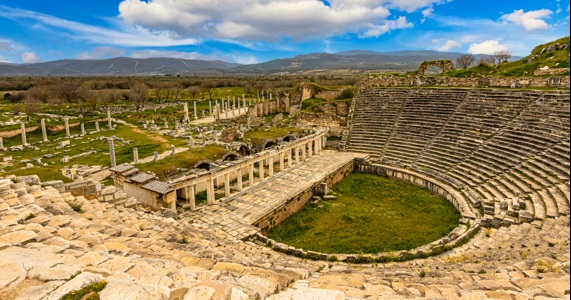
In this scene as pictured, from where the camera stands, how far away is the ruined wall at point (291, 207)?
1543 cm

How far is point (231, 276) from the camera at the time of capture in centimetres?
593

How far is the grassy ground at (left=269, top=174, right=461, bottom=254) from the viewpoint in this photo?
13.7m

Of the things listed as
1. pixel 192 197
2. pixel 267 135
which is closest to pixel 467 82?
pixel 267 135

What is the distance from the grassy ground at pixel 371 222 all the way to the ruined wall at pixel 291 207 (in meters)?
0.35

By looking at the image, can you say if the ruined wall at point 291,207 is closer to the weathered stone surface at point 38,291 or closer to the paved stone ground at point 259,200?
the paved stone ground at point 259,200

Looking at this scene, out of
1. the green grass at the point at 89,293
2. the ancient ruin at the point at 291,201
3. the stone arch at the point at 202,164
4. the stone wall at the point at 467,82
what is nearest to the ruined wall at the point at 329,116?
the ancient ruin at the point at 291,201

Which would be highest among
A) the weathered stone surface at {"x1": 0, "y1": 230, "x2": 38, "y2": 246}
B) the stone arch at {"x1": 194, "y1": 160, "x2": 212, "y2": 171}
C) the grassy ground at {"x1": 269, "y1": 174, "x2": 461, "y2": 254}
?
the weathered stone surface at {"x1": 0, "y1": 230, "x2": 38, "y2": 246}

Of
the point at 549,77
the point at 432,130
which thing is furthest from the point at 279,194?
the point at 549,77

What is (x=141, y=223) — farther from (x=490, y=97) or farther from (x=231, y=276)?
(x=490, y=97)

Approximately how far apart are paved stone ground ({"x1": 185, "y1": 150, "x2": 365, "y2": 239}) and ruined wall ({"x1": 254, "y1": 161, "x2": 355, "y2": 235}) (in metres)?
0.21

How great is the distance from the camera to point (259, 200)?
1717 cm

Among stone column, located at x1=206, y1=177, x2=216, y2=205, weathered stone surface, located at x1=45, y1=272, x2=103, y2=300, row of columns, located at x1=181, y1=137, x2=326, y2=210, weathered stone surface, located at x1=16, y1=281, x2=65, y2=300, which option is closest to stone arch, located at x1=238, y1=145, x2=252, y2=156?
row of columns, located at x1=181, y1=137, x2=326, y2=210

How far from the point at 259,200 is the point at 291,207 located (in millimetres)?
1860

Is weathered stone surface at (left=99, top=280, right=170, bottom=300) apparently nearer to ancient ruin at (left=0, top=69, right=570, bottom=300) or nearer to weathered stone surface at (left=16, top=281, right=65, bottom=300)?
ancient ruin at (left=0, top=69, right=570, bottom=300)
